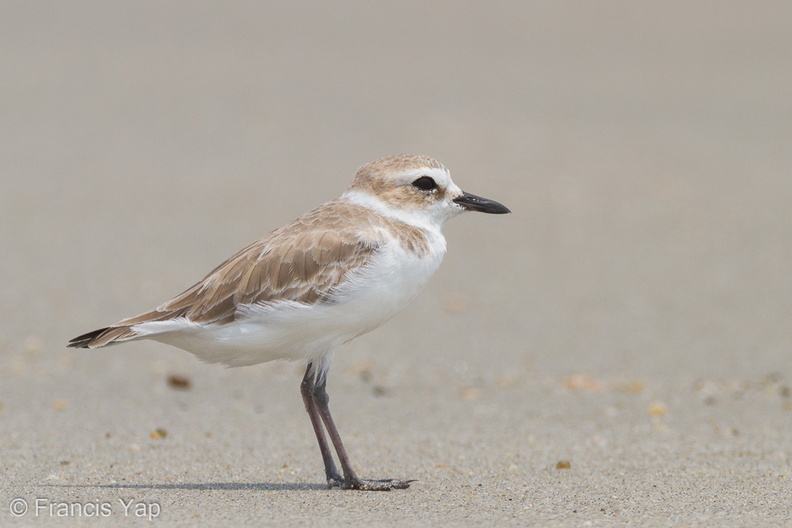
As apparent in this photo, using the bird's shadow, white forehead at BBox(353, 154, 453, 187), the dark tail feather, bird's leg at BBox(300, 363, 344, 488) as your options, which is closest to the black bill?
white forehead at BBox(353, 154, 453, 187)

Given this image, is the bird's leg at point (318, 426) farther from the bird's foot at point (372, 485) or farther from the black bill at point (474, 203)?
the black bill at point (474, 203)

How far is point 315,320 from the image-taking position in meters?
5.60

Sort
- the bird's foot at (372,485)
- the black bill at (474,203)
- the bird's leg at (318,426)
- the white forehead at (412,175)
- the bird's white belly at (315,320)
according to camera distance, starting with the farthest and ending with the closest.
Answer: the black bill at (474,203) → the white forehead at (412,175) → the bird's leg at (318,426) → the bird's foot at (372,485) → the bird's white belly at (315,320)

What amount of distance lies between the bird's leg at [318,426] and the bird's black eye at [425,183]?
1.16 meters

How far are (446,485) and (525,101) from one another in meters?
13.0

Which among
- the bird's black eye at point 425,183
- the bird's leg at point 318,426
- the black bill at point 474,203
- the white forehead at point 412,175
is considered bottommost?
the bird's leg at point 318,426

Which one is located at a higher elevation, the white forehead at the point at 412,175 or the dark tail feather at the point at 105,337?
the white forehead at the point at 412,175

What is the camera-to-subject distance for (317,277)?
224 inches

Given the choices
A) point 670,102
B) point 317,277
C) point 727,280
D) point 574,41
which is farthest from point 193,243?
point 574,41

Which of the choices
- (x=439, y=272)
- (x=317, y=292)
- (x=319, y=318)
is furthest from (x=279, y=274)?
(x=439, y=272)

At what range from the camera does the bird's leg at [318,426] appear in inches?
234

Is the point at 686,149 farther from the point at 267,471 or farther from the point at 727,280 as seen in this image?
the point at 267,471

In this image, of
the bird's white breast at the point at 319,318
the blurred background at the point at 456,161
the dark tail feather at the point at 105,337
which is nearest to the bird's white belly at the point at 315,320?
the bird's white breast at the point at 319,318

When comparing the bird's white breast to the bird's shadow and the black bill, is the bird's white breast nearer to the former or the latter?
the black bill
